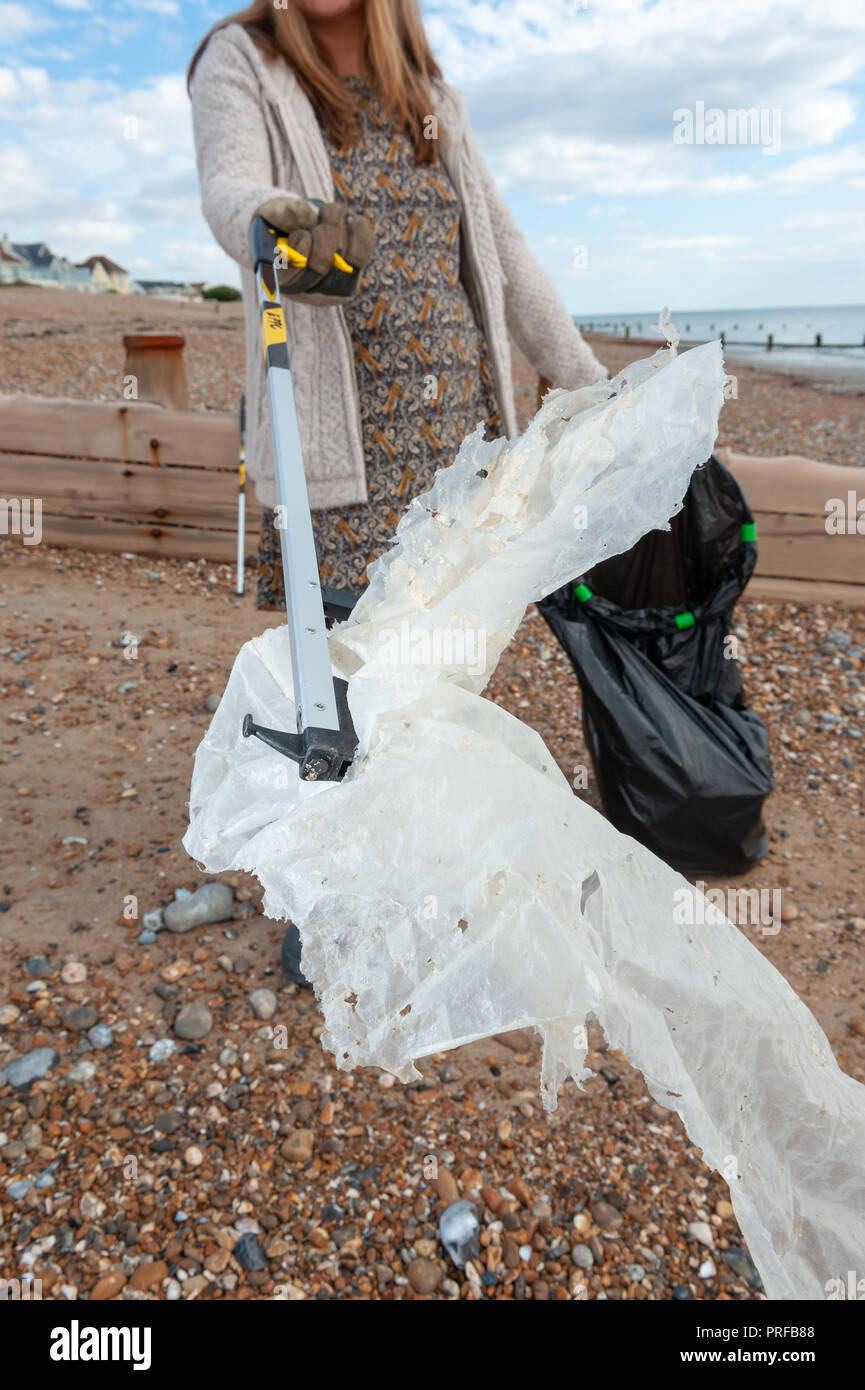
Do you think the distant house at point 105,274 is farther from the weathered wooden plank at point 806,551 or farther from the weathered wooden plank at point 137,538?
the weathered wooden plank at point 806,551

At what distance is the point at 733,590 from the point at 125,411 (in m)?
3.14


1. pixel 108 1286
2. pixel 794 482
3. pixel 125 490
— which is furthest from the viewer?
pixel 125 490

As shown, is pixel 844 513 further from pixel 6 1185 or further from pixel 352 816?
pixel 6 1185

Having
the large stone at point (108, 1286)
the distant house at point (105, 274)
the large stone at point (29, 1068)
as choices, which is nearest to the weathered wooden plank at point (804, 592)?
the large stone at point (29, 1068)

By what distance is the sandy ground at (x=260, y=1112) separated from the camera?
1.42m

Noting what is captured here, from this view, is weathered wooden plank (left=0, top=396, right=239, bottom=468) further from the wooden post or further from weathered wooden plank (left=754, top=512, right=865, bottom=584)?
weathered wooden plank (left=754, top=512, right=865, bottom=584)

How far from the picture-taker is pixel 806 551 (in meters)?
3.85

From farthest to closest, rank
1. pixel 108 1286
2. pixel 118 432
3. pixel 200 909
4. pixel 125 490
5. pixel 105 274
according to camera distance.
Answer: pixel 105 274 → pixel 125 490 → pixel 118 432 → pixel 200 909 → pixel 108 1286

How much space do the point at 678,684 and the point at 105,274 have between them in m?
66.2

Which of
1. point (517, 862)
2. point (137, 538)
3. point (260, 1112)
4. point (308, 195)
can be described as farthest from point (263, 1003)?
point (137, 538)

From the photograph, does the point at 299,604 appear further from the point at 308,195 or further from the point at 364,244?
the point at 308,195

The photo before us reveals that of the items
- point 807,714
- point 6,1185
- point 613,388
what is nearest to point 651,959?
point 613,388

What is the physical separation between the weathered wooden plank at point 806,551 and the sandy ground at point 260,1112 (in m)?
1.19
